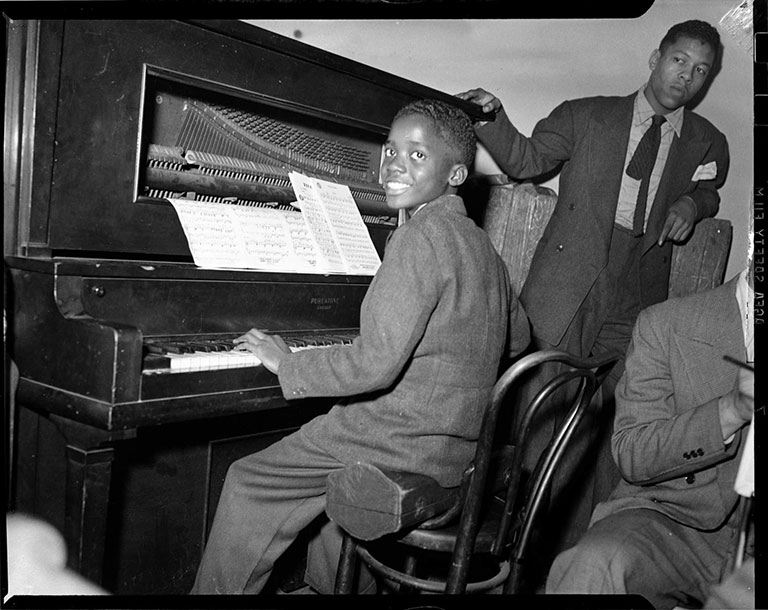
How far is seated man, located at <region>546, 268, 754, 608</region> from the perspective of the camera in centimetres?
155

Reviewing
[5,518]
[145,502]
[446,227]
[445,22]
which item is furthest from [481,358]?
[445,22]

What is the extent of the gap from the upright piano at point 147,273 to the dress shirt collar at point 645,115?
0.62 meters

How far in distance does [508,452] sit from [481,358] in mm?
332

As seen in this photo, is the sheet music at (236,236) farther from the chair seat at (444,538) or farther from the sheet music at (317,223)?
the chair seat at (444,538)

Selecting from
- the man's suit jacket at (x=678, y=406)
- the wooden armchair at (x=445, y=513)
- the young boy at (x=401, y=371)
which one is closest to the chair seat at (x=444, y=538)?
the wooden armchair at (x=445, y=513)

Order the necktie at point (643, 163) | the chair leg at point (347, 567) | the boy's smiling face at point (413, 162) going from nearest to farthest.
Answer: the chair leg at point (347, 567), the boy's smiling face at point (413, 162), the necktie at point (643, 163)

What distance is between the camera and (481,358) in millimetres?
1782

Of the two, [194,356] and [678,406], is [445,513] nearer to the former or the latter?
[678,406]

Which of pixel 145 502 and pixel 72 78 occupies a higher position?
pixel 72 78

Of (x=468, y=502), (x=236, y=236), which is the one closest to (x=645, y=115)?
(x=236, y=236)

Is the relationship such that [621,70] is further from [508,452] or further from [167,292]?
[167,292]

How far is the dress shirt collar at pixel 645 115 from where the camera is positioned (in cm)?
228

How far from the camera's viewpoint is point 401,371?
176cm

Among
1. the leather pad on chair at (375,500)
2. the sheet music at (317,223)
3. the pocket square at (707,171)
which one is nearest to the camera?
the leather pad on chair at (375,500)
